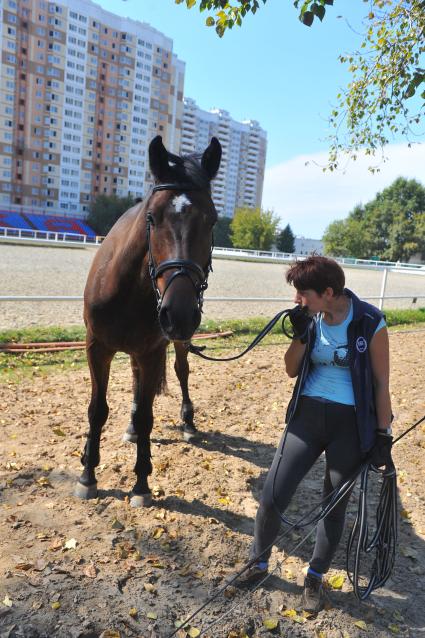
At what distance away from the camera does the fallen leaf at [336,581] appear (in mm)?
2642

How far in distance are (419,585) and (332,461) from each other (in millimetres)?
1122

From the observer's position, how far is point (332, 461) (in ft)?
7.77

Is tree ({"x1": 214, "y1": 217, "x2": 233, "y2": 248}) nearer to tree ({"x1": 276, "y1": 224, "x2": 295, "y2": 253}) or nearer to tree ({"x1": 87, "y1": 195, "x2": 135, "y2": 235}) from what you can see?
tree ({"x1": 276, "y1": 224, "x2": 295, "y2": 253})

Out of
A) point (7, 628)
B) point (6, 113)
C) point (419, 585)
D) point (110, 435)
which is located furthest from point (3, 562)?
point (6, 113)

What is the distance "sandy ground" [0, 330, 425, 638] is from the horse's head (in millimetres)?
1439

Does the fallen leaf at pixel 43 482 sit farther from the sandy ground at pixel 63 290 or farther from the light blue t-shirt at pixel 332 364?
the sandy ground at pixel 63 290

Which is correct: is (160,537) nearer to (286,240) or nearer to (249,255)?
(249,255)

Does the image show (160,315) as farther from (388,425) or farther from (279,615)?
(279,615)

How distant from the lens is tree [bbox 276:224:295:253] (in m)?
83.2

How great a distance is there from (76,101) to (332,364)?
3395 inches

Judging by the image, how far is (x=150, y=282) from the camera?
297cm

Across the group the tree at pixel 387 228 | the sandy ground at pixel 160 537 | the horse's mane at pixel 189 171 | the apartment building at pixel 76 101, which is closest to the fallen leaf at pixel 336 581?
the sandy ground at pixel 160 537

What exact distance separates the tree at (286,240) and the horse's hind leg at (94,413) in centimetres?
8157

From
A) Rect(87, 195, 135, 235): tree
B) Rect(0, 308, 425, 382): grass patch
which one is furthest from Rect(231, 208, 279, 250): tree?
Rect(0, 308, 425, 382): grass patch
